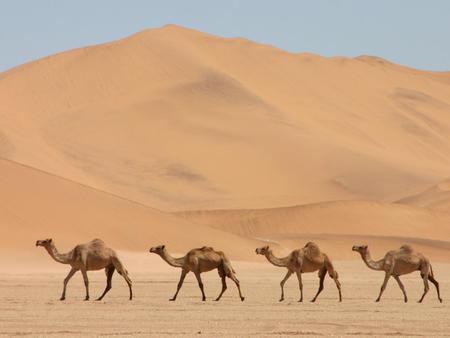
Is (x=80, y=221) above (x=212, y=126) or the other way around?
the other way around

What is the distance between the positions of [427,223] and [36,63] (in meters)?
50.7

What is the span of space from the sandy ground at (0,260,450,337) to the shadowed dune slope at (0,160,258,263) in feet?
39.5

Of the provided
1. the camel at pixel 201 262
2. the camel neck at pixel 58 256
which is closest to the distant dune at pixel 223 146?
the camel neck at pixel 58 256

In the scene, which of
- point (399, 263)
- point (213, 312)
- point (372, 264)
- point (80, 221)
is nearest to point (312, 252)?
point (372, 264)

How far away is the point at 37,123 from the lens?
9469 cm

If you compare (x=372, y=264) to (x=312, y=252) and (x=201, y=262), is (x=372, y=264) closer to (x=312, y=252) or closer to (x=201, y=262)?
(x=312, y=252)

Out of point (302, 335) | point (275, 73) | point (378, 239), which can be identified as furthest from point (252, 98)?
point (302, 335)

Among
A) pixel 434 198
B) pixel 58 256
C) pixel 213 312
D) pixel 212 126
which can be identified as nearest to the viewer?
Result: pixel 213 312

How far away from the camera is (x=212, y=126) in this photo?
322 ft

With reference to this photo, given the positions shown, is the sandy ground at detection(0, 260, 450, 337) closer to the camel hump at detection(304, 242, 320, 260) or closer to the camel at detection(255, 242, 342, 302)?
the camel at detection(255, 242, 342, 302)

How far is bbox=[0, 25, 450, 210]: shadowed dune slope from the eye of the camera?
290 ft

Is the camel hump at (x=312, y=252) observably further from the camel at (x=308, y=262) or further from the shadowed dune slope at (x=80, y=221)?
the shadowed dune slope at (x=80, y=221)

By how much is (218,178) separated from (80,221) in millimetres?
43415

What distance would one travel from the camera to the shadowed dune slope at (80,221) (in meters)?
45.3
